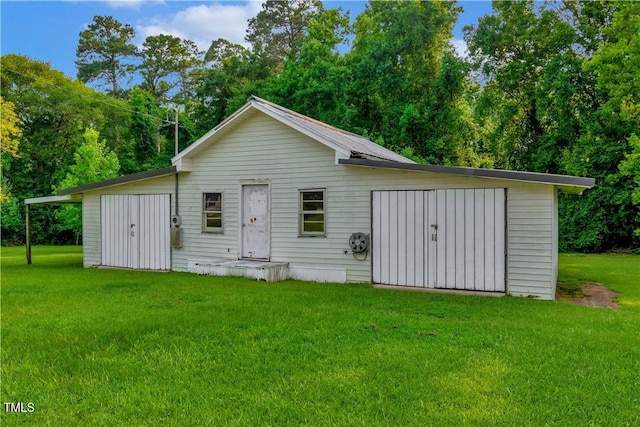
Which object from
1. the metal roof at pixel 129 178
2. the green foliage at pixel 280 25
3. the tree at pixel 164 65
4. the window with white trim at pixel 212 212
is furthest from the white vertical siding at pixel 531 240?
the tree at pixel 164 65

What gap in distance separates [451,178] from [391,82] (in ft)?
55.5

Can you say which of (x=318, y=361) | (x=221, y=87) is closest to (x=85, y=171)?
(x=221, y=87)

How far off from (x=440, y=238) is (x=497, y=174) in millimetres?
1587

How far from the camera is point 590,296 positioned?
26.1 ft

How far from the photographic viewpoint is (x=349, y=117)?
77.3 feet

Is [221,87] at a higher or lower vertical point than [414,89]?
higher

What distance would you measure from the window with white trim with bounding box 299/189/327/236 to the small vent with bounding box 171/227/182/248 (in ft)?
11.1

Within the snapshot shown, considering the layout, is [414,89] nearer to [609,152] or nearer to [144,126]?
[609,152]

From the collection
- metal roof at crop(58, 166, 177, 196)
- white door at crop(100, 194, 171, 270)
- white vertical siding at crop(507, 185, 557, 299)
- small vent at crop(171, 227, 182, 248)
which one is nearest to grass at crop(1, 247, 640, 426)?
white vertical siding at crop(507, 185, 557, 299)

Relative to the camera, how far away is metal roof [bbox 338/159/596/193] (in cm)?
707

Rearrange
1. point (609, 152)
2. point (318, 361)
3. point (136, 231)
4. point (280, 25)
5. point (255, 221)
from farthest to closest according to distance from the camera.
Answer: point (280, 25), point (609, 152), point (136, 231), point (255, 221), point (318, 361)

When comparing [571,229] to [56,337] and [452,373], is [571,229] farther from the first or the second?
[56,337]

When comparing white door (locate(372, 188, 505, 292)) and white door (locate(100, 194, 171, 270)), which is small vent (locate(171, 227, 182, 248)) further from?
white door (locate(372, 188, 505, 292))

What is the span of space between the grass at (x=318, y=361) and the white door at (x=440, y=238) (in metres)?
0.90
